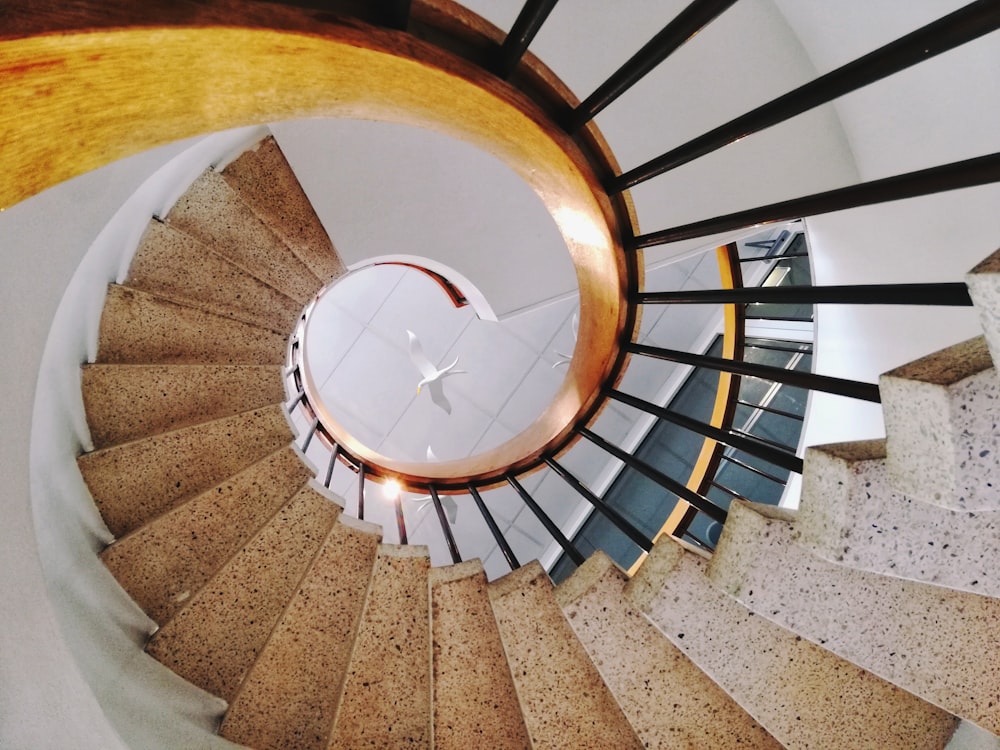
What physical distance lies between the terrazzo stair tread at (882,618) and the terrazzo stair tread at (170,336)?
2.23m

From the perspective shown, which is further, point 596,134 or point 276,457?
point 276,457

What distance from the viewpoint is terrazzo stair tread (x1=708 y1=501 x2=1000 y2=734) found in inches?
50.8

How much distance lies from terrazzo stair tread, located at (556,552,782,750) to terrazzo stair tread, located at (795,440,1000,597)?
0.71 metres

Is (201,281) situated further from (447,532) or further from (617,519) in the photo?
(617,519)

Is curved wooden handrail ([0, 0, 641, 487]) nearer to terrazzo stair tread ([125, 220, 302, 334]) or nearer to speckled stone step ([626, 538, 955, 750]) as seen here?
speckled stone step ([626, 538, 955, 750])

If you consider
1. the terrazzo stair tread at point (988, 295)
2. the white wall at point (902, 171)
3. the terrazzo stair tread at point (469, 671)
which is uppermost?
the white wall at point (902, 171)

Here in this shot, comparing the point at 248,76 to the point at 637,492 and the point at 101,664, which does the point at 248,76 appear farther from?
the point at 637,492

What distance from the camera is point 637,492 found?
6551 mm

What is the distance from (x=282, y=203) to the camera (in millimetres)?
3238

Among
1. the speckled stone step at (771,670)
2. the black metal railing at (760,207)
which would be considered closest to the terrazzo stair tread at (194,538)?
the black metal railing at (760,207)

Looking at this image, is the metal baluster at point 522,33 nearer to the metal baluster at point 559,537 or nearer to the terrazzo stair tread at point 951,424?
the terrazzo stair tread at point 951,424

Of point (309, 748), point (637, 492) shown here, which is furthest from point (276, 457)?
point (637, 492)

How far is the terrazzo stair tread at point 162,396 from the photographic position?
221 centimetres

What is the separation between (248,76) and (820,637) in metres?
1.55
